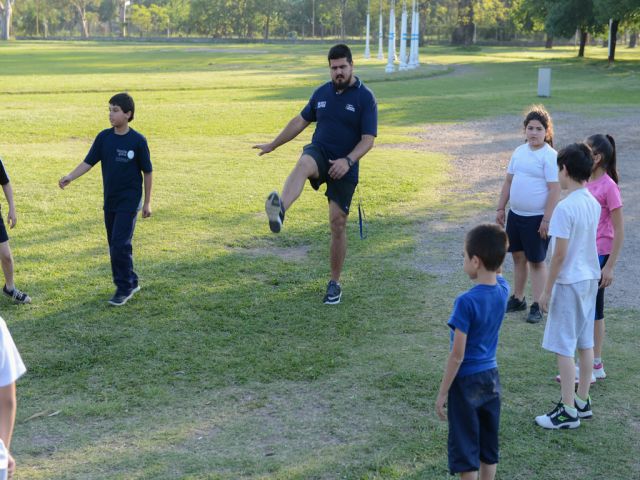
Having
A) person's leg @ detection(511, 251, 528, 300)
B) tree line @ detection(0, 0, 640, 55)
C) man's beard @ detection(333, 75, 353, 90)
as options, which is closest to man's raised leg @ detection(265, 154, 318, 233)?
man's beard @ detection(333, 75, 353, 90)

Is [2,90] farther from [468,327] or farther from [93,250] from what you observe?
[468,327]

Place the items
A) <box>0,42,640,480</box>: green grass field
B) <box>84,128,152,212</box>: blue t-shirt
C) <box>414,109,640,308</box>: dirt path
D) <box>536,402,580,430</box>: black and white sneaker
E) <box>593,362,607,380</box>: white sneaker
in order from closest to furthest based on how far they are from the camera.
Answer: <box>0,42,640,480</box>: green grass field, <box>536,402,580,430</box>: black and white sneaker, <box>593,362,607,380</box>: white sneaker, <box>84,128,152,212</box>: blue t-shirt, <box>414,109,640,308</box>: dirt path

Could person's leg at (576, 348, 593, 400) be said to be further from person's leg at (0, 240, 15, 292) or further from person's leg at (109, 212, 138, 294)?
person's leg at (0, 240, 15, 292)

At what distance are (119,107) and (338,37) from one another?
113 m

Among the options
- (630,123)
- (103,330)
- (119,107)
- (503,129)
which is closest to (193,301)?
(103,330)

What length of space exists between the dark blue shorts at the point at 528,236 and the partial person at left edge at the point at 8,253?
4257mm

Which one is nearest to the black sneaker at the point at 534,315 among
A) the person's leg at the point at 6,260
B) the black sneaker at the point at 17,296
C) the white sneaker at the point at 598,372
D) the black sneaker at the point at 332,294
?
the white sneaker at the point at 598,372

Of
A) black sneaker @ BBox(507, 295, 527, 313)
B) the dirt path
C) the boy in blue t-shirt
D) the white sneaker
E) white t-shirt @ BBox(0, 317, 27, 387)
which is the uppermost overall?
white t-shirt @ BBox(0, 317, 27, 387)

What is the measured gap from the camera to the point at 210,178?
13281 millimetres

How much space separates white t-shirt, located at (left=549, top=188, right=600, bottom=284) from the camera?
15.9 ft

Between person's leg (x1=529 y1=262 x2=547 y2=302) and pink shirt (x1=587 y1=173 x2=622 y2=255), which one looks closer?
pink shirt (x1=587 y1=173 x2=622 y2=255)

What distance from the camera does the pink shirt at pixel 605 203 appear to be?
17.9ft

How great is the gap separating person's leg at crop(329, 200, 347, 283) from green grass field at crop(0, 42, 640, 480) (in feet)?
1.00

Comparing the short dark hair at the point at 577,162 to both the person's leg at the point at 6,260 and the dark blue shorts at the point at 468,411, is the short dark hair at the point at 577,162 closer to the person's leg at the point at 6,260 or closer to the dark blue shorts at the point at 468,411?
the dark blue shorts at the point at 468,411
